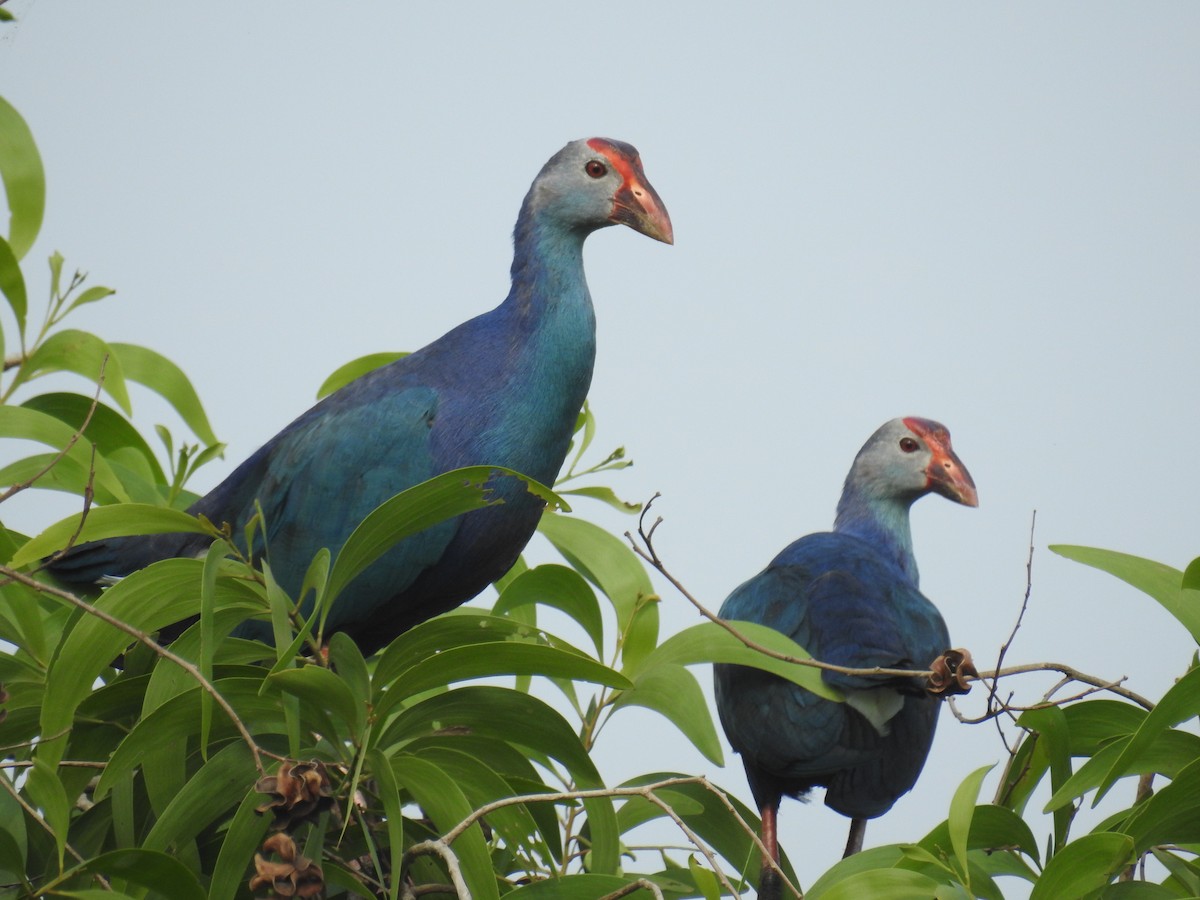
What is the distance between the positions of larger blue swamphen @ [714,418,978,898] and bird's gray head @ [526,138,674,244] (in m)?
0.77

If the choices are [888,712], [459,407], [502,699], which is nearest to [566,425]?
[459,407]

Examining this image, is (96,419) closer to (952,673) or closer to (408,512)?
(408,512)

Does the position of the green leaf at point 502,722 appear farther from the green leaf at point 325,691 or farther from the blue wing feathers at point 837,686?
the blue wing feathers at point 837,686

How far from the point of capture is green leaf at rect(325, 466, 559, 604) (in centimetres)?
→ 144

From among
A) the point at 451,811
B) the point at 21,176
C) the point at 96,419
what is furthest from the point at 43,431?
the point at 451,811

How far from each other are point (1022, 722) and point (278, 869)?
3.24 ft

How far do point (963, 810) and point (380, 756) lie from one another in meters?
0.66

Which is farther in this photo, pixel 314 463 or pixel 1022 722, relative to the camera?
pixel 314 463

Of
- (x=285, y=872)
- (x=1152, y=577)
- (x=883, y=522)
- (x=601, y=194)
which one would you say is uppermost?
(x=601, y=194)

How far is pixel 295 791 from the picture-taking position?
4.54ft

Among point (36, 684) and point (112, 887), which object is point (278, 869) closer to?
point (112, 887)

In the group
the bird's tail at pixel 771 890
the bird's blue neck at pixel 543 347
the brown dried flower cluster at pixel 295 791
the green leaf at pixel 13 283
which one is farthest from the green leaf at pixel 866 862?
the green leaf at pixel 13 283

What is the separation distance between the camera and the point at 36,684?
176 centimetres

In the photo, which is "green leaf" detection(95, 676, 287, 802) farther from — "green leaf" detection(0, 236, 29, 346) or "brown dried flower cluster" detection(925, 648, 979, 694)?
"green leaf" detection(0, 236, 29, 346)
